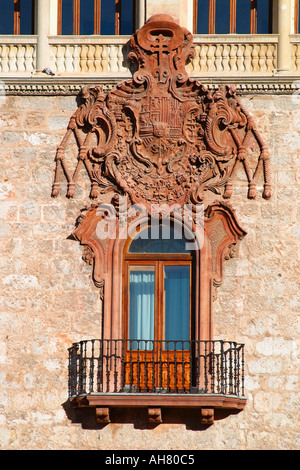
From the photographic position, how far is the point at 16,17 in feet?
60.0

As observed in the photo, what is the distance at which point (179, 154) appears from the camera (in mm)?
17484

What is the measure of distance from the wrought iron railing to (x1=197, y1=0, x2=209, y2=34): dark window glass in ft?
15.1

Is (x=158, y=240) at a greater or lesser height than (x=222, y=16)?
lesser

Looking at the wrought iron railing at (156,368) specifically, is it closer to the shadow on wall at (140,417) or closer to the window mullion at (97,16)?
the shadow on wall at (140,417)

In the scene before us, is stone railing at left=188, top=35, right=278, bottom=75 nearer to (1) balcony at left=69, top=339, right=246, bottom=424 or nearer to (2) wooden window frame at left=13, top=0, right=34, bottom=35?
(2) wooden window frame at left=13, top=0, right=34, bottom=35

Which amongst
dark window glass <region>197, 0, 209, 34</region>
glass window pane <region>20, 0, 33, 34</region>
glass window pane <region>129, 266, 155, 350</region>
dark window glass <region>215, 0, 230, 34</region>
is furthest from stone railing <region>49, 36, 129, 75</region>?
glass window pane <region>129, 266, 155, 350</region>

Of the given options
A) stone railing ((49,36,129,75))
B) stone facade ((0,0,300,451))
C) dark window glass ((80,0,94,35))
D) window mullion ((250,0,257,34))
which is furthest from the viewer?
dark window glass ((80,0,94,35))

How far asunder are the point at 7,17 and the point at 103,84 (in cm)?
191

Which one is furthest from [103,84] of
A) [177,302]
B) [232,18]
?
[177,302]

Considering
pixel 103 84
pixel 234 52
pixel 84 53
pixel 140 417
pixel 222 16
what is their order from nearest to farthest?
1. pixel 140 417
2. pixel 103 84
3. pixel 234 52
4. pixel 84 53
5. pixel 222 16

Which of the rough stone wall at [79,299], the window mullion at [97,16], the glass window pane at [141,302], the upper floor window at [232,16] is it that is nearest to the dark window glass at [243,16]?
the upper floor window at [232,16]

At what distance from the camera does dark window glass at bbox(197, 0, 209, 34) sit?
18.0 meters

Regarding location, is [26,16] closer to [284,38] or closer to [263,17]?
[263,17]
